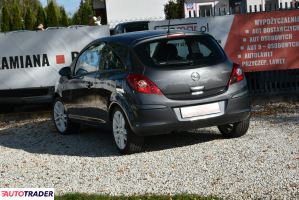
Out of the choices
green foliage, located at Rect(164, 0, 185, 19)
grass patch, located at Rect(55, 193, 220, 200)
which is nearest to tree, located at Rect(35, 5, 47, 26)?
green foliage, located at Rect(164, 0, 185, 19)

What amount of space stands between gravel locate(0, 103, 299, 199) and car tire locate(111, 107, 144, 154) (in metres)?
0.12

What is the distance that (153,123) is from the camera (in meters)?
8.04

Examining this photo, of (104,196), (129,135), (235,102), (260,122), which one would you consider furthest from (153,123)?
(260,122)

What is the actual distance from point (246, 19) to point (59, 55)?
403 centimetres

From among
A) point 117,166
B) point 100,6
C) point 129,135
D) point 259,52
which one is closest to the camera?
point 117,166

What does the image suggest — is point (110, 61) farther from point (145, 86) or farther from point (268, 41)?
point (268, 41)

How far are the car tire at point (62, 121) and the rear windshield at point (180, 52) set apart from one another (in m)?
2.73

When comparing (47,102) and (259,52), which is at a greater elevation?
(259,52)

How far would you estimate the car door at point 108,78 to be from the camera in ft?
27.7

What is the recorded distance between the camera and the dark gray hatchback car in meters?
8.04

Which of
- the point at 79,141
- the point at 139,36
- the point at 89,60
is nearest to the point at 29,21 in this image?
the point at 79,141

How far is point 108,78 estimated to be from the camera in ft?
28.6

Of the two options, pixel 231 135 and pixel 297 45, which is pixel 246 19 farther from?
pixel 231 135

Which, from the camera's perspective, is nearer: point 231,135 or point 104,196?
point 104,196
